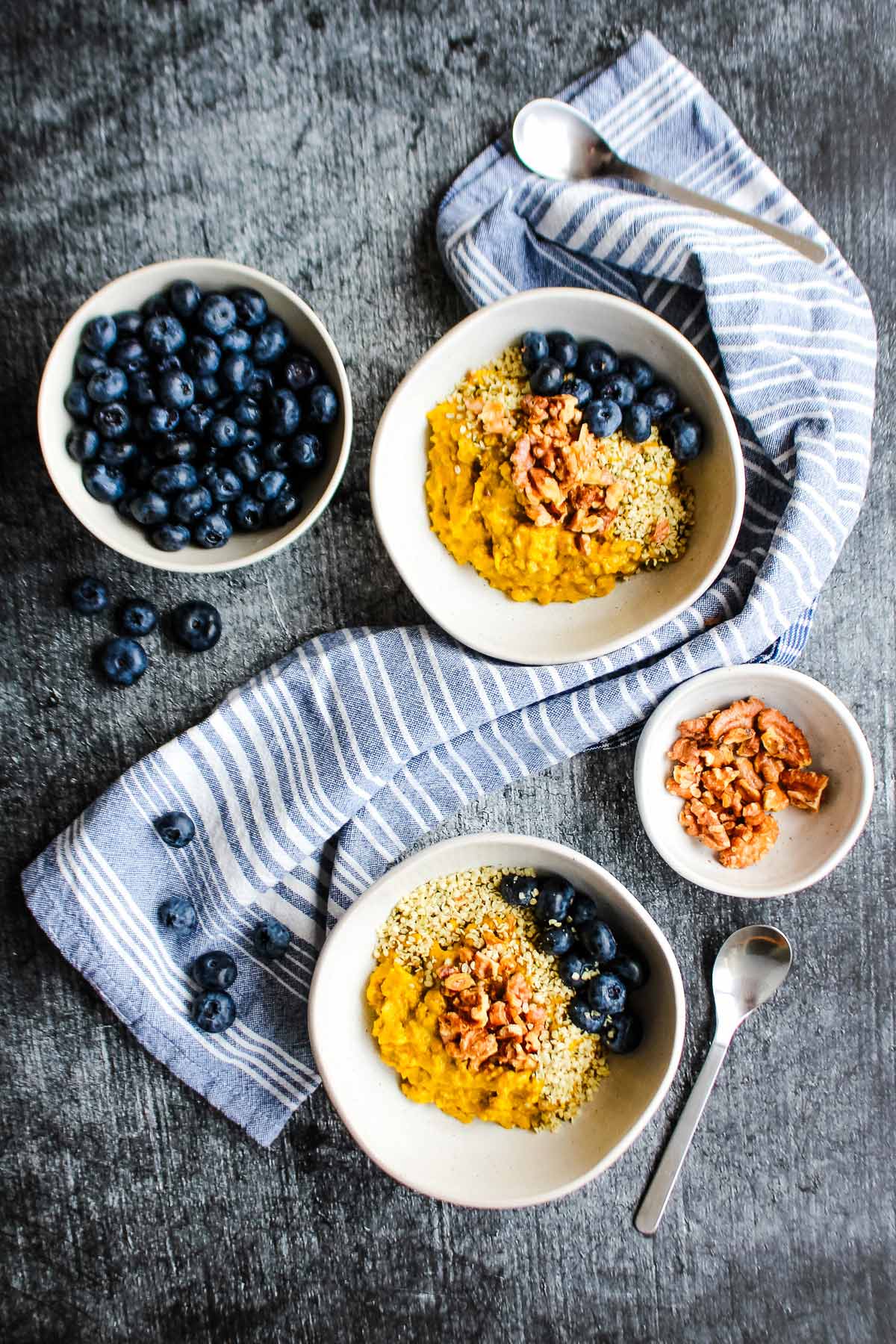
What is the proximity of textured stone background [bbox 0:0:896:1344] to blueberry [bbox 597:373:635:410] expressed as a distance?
0.34 metres

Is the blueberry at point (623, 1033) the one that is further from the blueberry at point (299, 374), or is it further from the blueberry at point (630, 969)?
the blueberry at point (299, 374)

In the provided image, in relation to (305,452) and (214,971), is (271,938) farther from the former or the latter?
(305,452)

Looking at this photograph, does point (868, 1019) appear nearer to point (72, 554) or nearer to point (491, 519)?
point (491, 519)

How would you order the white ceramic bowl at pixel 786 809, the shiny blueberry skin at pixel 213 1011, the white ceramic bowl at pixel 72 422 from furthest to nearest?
1. the shiny blueberry skin at pixel 213 1011
2. the white ceramic bowl at pixel 786 809
3. the white ceramic bowl at pixel 72 422

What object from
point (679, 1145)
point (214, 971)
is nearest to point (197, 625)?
point (214, 971)

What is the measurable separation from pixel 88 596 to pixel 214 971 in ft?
2.16

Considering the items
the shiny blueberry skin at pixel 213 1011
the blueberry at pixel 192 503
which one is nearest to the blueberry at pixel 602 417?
the blueberry at pixel 192 503

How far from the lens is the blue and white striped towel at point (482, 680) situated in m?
1.52

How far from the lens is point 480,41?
1.60 meters

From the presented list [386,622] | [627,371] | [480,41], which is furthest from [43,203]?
[627,371]

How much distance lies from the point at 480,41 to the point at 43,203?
30.9 inches

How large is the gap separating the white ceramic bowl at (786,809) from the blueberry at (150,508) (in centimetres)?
81

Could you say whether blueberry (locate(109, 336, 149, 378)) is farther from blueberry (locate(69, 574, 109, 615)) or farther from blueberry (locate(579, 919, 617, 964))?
blueberry (locate(579, 919, 617, 964))

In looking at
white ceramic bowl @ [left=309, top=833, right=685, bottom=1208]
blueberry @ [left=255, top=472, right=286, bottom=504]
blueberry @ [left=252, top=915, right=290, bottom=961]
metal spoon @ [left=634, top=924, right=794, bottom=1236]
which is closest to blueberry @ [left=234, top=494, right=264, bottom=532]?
blueberry @ [left=255, top=472, right=286, bottom=504]
